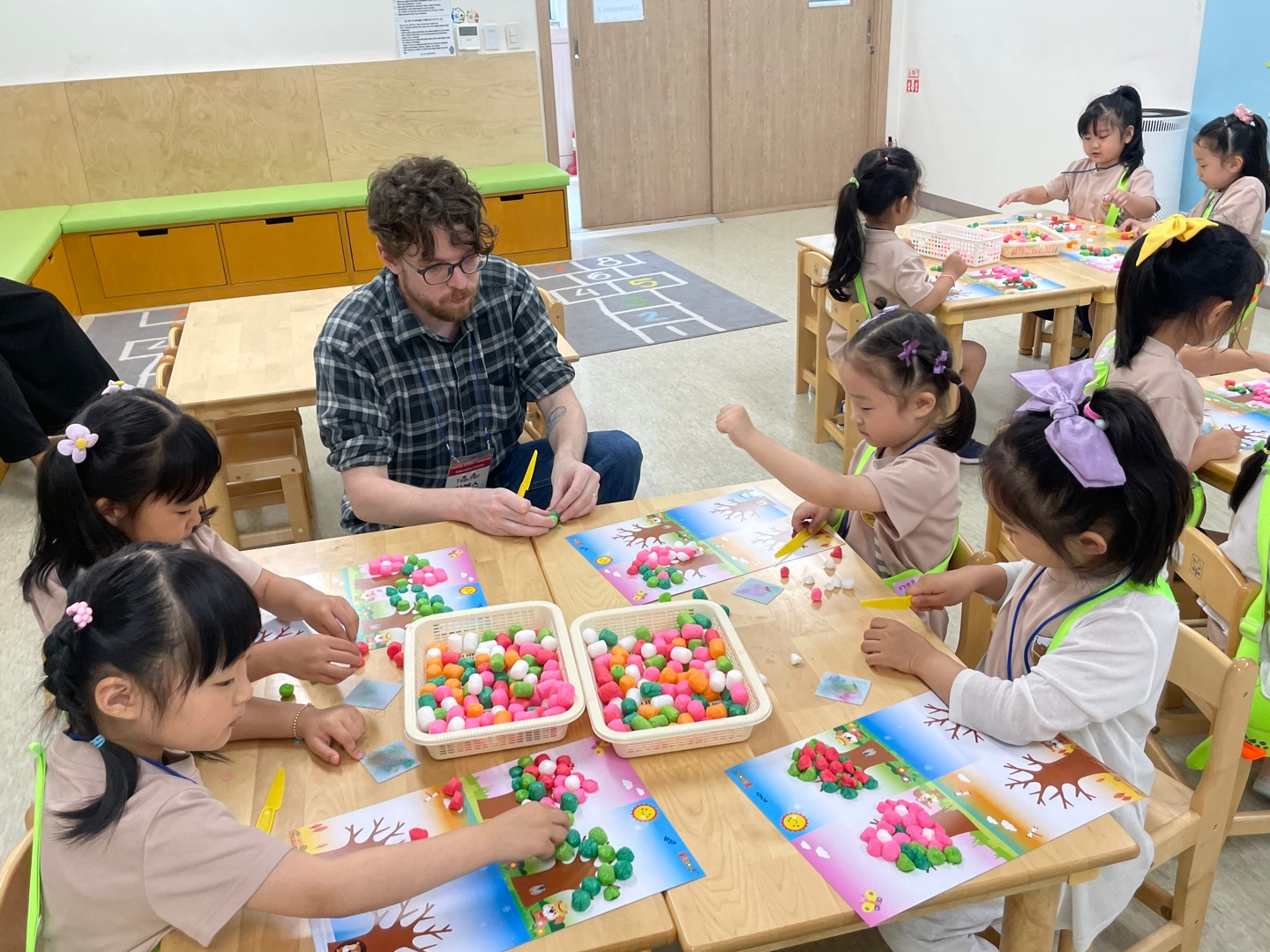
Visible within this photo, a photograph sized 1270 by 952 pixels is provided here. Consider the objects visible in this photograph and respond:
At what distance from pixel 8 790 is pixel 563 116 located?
7.20 meters

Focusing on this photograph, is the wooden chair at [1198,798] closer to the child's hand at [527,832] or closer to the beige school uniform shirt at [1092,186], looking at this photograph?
the child's hand at [527,832]

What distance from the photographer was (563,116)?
8.33m

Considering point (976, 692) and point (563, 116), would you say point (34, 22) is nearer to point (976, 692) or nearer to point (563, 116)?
point (563, 116)

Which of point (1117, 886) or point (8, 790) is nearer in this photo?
point (1117, 886)

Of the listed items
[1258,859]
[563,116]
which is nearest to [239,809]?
[1258,859]

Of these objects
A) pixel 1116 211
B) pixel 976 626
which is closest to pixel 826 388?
pixel 1116 211

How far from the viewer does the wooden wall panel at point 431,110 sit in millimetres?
5988

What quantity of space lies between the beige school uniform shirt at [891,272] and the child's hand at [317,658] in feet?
6.94

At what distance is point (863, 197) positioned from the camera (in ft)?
10.4

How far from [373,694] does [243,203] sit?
4974 millimetres

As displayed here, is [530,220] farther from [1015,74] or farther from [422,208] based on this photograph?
[422,208]

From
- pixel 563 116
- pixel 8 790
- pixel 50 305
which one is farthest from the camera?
pixel 563 116

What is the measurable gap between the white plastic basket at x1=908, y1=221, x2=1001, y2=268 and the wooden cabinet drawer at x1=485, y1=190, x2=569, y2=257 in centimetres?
296

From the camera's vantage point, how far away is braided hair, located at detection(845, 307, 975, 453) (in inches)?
70.7
